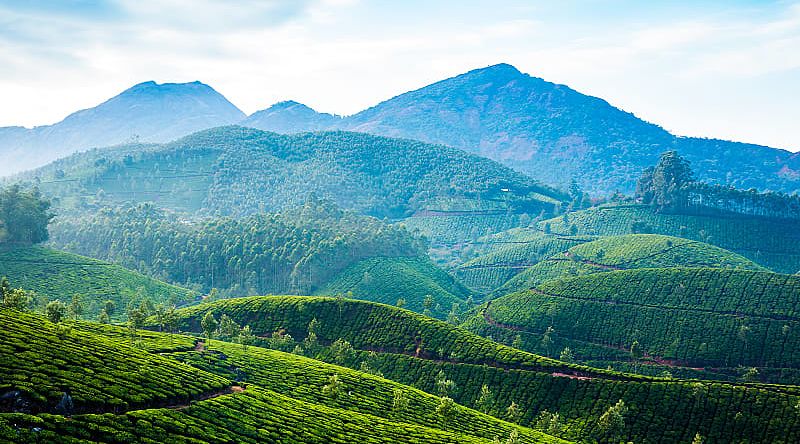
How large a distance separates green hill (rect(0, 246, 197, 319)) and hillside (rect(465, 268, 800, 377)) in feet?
387

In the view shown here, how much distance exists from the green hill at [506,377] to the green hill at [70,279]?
42627mm

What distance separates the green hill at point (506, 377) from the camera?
3701 inches

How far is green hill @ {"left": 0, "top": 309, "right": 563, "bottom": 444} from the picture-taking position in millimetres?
47000

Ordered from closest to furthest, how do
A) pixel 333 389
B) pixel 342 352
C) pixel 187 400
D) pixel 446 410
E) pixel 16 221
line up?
1. pixel 187 400
2. pixel 446 410
3. pixel 333 389
4. pixel 342 352
5. pixel 16 221

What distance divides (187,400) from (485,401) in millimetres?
62821

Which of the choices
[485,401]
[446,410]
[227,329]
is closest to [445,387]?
[485,401]

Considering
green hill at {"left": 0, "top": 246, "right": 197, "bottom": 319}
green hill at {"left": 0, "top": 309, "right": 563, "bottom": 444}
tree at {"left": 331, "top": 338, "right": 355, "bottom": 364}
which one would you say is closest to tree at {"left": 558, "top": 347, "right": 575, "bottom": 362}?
green hill at {"left": 0, "top": 309, "right": 563, "bottom": 444}

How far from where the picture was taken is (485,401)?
106625 mm

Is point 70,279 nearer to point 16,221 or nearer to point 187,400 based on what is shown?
point 16,221

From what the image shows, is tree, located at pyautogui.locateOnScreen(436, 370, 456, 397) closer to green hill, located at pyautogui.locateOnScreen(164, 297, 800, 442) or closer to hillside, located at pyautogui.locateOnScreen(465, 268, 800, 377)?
green hill, located at pyautogui.locateOnScreen(164, 297, 800, 442)

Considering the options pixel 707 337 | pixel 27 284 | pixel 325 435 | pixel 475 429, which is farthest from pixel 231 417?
pixel 27 284

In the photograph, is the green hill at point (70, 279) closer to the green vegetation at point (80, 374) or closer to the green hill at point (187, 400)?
the green hill at point (187, 400)

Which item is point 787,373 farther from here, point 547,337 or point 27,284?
point 27,284

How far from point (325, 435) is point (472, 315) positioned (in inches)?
5196
